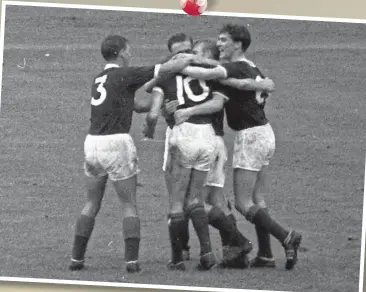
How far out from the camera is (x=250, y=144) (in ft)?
48.5

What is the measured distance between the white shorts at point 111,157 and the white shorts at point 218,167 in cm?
35

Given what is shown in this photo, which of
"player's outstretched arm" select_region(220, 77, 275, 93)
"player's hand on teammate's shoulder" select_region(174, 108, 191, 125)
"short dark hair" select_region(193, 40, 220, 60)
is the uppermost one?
"short dark hair" select_region(193, 40, 220, 60)

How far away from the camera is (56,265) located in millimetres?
14766

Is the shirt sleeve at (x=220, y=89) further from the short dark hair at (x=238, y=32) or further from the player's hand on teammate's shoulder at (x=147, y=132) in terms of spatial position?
the player's hand on teammate's shoulder at (x=147, y=132)

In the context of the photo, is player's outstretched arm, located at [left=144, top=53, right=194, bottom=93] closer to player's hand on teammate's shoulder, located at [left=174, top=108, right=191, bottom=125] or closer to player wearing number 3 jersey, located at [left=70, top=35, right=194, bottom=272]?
player wearing number 3 jersey, located at [left=70, top=35, right=194, bottom=272]

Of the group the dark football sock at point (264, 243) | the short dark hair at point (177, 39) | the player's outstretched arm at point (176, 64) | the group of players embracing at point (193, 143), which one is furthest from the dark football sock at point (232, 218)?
the short dark hair at point (177, 39)

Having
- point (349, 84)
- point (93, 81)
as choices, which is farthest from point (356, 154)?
point (93, 81)

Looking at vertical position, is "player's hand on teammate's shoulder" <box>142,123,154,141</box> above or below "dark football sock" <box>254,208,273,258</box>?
above

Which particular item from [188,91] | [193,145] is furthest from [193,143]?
[188,91]

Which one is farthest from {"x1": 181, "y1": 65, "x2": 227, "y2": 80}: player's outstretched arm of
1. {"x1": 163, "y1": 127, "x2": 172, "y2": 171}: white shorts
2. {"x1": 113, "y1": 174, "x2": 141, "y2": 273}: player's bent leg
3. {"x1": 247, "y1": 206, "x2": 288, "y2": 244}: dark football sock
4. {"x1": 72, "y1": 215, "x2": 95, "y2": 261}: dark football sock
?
{"x1": 72, "y1": 215, "x2": 95, "y2": 261}: dark football sock

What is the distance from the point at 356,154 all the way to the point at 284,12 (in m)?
0.74

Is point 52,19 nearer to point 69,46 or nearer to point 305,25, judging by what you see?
point 69,46

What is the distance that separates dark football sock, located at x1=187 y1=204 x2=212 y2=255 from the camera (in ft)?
48.3

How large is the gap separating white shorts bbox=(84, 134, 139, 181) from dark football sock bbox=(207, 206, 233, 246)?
0.40 meters
